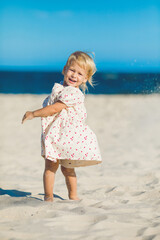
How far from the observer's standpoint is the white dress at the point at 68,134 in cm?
293

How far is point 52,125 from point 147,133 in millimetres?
4560

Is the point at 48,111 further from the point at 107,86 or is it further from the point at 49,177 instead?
the point at 107,86

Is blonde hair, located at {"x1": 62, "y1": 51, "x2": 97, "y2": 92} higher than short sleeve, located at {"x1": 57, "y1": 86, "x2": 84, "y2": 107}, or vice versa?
blonde hair, located at {"x1": 62, "y1": 51, "x2": 97, "y2": 92}

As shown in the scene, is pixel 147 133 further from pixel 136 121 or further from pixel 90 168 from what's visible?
pixel 90 168

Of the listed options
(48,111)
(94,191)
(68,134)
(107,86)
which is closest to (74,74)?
(48,111)

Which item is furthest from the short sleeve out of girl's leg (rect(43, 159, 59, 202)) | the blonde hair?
girl's leg (rect(43, 159, 59, 202))

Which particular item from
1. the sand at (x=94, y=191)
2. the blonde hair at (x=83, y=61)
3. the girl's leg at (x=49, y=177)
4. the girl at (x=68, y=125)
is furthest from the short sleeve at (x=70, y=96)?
the sand at (x=94, y=191)

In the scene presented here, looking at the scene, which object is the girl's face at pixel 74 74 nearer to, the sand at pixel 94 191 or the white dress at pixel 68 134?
the white dress at pixel 68 134

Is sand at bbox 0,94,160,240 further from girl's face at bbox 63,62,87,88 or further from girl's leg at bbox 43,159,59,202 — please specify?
girl's face at bbox 63,62,87,88

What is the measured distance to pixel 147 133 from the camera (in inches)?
285

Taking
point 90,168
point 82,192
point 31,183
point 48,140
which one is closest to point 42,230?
point 48,140

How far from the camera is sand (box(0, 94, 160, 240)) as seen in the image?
2.38 meters

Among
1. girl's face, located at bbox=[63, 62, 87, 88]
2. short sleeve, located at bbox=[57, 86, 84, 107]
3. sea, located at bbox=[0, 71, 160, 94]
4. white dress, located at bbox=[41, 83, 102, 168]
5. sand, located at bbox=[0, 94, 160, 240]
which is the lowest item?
sand, located at bbox=[0, 94, 160, 240]

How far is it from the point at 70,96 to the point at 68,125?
9.4 inches
